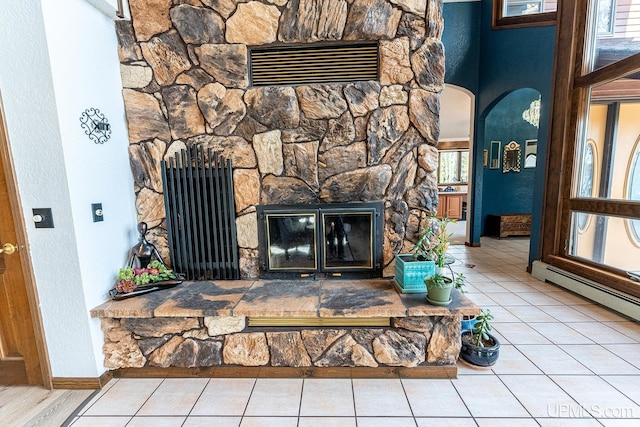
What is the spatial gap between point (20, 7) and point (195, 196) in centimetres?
140

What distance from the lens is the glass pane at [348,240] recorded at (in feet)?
7.26

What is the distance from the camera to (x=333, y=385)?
69.5 inches

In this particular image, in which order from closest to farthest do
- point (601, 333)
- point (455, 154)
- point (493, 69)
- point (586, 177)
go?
point (601, 333), point (586, 177), point (493, 69), point (455, 154)

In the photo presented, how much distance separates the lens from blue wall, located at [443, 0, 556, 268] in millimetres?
3557

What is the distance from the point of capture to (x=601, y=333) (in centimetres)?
222

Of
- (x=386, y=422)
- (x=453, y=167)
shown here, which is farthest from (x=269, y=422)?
(x=453, y=167)

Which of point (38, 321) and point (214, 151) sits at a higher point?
point (214, 151)

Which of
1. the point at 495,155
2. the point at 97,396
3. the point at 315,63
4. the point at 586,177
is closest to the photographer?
the point at 97,396

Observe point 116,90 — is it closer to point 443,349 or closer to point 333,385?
point 333,385

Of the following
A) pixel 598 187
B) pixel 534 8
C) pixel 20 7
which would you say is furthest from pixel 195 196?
pixel 534 8

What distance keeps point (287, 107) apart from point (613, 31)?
343 centimetres

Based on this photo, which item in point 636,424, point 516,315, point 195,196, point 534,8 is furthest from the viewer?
point 534,8

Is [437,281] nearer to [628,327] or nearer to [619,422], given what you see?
[619,422]

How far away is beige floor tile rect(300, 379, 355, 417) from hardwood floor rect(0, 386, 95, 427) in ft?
4.50
